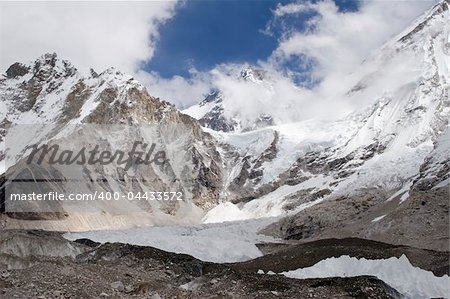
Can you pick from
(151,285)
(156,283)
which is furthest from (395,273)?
(151,285)

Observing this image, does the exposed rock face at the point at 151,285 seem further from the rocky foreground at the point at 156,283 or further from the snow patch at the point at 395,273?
the snow patch at the point at 395,273

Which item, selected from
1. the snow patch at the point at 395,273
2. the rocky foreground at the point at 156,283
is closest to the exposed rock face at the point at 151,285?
the rocky foreground at the point at 156,283

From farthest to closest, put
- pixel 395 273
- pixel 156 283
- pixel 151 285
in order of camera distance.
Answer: pixel 395 273
pixel 156 283
pixel 151 285

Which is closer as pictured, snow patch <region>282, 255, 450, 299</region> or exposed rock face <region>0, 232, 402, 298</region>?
exposed rock face <region>0, 232, 402, 298</region>

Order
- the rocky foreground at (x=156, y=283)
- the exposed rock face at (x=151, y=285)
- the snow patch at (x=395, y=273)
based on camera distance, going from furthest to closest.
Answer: the snow patch at (x=395, y=273)
the rocky foreground at (x=156, y=283)
the exposed rock face at (x=151, y=285)

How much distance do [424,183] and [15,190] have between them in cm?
12103

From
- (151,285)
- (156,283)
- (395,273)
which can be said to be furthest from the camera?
(395,273)

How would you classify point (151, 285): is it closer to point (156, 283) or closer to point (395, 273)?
point (156, 283)

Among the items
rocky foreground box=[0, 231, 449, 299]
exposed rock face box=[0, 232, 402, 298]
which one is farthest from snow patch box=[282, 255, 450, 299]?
rocky foreground box=[0, 231, 449, 299]

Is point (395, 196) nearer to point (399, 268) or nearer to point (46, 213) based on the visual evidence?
point (46, 213)

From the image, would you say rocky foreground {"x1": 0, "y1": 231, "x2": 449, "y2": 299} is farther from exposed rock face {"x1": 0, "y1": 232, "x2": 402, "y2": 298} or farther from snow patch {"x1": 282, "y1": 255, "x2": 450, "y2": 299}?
snow patch {"x1": 282, "y1": 255, "x2": 450, "y2": 299}

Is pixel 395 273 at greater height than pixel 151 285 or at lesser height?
lesser

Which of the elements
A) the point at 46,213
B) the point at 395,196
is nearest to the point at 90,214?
the point at 46,213

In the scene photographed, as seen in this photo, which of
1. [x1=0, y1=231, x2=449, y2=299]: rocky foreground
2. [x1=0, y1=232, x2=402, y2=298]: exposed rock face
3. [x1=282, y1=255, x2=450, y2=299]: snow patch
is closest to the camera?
[x1=0, y1=232, x2=402, y2=298]: exposed rock face
